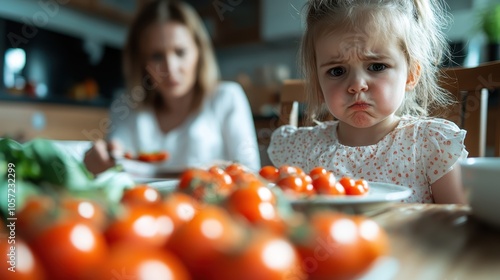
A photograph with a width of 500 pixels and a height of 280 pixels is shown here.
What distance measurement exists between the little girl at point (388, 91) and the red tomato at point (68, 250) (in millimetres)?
631

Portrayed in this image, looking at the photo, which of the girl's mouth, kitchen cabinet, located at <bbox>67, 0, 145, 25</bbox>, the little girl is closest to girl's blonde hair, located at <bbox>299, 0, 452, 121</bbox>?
the little girl

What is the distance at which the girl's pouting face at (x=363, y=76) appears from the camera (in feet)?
2.45

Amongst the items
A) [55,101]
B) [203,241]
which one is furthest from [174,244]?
[55,101]

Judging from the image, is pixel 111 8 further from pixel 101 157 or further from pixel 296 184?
pixel 296 184

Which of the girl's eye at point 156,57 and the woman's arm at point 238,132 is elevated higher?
the girl's eye at point 156,57

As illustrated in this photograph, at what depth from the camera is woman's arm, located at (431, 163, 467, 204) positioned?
726 mm

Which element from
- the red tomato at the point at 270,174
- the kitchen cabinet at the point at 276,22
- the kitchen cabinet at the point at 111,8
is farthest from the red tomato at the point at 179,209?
the kitchen cabinet at the point at 111,8

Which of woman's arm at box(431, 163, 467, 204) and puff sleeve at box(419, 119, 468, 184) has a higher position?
puff sleeve at box(419, 119, 468, 184)

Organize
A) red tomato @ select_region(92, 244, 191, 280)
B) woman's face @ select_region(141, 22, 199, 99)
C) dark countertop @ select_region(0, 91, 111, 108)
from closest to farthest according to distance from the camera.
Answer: red tomato @ select_region(92, 244, 191, 280) → woman's face @ select_region(141, 22, 199, 99) → dark countertop @ select_region(0, 91, 111, 108)

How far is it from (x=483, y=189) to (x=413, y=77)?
0.50 m

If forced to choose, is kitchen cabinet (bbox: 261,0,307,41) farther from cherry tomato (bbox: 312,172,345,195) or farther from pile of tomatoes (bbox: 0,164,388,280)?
pile of tomatoes (bbox: 0,164,388,280)

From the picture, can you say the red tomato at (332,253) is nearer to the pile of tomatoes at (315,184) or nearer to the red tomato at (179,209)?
the red tomato at (179,209)

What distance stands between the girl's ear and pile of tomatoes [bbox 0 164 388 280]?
65cm

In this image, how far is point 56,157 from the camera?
336 mm
